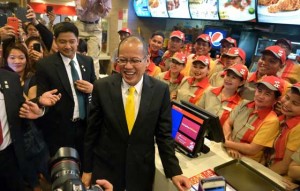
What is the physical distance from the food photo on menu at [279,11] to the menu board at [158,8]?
243 centimetres

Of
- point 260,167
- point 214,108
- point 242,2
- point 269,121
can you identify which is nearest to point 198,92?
point 214,108

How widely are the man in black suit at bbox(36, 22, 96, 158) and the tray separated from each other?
1.14 meters

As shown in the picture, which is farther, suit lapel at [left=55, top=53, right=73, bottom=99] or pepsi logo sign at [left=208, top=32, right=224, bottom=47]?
pepsi logo sign at [left=208, top=32, right=224, bottom=47]

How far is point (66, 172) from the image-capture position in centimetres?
76

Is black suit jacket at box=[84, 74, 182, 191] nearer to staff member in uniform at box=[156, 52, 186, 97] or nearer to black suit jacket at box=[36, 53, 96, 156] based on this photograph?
black suit jacket at box=[36, 53, 96, 156]

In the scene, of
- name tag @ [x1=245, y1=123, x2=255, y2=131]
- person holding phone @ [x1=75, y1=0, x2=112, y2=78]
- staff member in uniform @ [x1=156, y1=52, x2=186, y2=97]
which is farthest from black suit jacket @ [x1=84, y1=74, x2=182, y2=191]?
person holding phone @ [x1=75, y1=0, x2=112, y2=78]

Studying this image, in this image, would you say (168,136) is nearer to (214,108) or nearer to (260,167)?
(260,167)

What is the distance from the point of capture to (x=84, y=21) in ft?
9.82

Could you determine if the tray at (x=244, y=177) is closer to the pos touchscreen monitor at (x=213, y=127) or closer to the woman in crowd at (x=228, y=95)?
the pos touchscreen monitor at (x=213, y=127)

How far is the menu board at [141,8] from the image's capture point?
6180 millimetres

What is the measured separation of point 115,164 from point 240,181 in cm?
74

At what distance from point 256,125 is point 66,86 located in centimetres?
147

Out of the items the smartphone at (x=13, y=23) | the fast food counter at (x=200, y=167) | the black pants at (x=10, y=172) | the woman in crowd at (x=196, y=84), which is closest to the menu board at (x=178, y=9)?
the woman in crowd at (x=196, y=84)

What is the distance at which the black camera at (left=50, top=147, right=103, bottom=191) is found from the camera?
690mm
